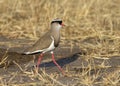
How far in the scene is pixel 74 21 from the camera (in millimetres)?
9523

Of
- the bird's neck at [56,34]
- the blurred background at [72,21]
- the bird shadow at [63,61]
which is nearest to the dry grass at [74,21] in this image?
the blurred background at [72,21]

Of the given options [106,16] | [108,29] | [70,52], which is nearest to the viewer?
[70,52]

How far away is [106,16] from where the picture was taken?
396 inches

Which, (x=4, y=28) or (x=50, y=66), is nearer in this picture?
(x=50, y=66)

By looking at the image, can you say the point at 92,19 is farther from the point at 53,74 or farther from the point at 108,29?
the point at 53,74

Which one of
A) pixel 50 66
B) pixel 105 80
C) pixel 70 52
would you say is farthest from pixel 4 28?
pixel 105 80

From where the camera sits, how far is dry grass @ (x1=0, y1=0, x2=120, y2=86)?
831cm

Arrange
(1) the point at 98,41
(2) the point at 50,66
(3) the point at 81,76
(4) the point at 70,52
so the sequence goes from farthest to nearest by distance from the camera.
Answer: (1) the point at 98,41, (4) the point at 70,52, (2) the point at 50,66, (3) the point at 81,76

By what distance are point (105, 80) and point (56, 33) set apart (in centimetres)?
111

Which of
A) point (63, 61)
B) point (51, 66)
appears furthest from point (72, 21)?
point (51, 66)

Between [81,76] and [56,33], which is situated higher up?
[56,33]

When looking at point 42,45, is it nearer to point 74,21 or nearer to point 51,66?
point 51,66

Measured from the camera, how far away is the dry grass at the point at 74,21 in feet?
27.3

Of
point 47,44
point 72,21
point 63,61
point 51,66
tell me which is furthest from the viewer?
point 72,21
